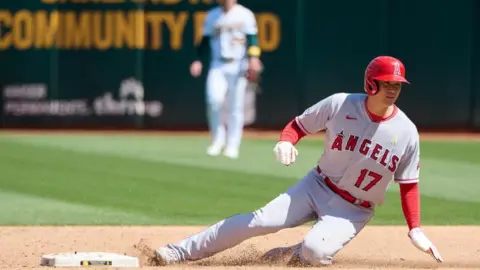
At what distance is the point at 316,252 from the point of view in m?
6.79

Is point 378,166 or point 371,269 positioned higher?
point 378,166

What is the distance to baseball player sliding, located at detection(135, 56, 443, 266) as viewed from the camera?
22.2 ft

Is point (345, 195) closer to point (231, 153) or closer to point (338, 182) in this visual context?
point (338, 182)

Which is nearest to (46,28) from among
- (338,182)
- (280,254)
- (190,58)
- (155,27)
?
(155,27)

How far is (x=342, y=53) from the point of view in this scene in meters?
17.4

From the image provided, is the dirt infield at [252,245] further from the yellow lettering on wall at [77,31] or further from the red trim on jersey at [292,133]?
the yellow lettering on wall at [77,31]

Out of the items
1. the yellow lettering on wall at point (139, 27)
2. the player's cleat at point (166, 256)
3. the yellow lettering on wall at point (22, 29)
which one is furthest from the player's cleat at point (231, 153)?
the player's cleat at point (166, 256)

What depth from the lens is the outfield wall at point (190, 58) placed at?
56.5 ft

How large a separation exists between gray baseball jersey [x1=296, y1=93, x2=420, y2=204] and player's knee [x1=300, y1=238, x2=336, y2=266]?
392 mm

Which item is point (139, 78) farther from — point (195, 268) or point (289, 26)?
point (195, 268)

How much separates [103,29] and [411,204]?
11405 mm

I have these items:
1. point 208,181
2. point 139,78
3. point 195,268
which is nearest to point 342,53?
point 139,78

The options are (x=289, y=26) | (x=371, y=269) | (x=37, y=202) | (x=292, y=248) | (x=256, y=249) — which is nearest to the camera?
(x=371, y=269)

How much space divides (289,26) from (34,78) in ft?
12.8
